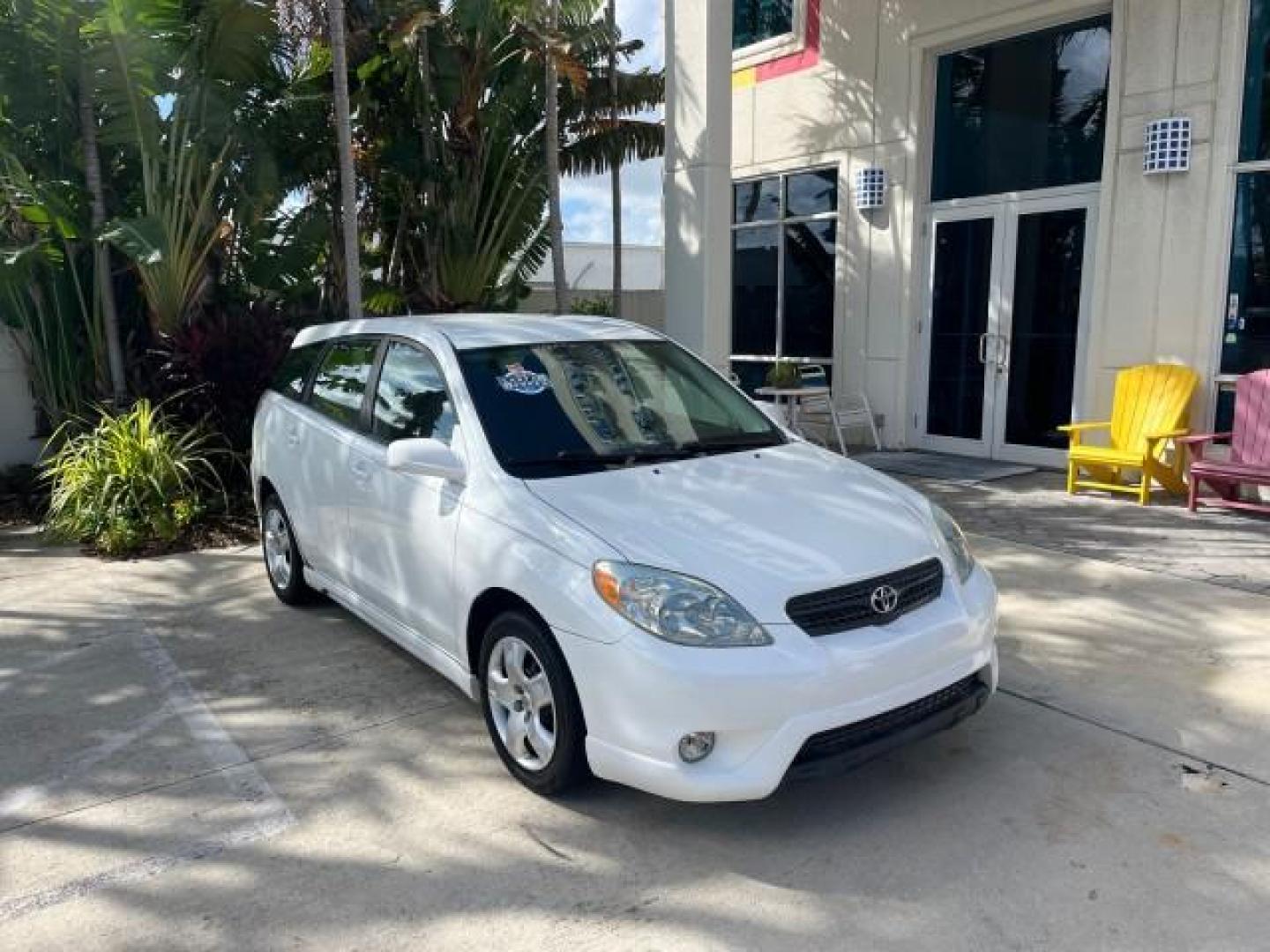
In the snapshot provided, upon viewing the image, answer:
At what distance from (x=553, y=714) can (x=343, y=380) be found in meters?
2.48

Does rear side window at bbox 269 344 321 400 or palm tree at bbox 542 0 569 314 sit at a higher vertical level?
palm tree at bbox 542 0 569 314

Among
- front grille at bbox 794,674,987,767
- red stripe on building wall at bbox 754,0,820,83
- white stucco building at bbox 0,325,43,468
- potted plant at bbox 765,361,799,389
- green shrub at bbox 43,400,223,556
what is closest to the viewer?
front grille at bbox 794,674,987,767

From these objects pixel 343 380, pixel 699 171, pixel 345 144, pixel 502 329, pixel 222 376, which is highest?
pixel 345 144

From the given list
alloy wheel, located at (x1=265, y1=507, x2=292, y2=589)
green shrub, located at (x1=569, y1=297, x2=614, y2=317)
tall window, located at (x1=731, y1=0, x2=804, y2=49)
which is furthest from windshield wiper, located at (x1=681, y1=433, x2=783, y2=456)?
green shrub, located at (x1=569, y1=297, x2=614, y2=317)

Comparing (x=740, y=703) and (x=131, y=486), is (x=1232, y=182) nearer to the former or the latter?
(x=740, y=703)

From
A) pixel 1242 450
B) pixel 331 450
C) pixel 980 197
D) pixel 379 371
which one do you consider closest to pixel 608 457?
pixel 379 371

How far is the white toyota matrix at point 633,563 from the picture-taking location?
9.77 ft

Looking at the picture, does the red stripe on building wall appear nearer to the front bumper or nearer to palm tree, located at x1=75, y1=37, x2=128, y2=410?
palm tree, located at x1=75, y1=37, x2=128, y2=410

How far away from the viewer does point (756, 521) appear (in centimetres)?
341

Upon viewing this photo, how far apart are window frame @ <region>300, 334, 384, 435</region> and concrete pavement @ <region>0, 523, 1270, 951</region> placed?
1178 millimetres

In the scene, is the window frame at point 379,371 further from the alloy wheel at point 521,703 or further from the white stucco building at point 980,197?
the white stucco building at point 980,197

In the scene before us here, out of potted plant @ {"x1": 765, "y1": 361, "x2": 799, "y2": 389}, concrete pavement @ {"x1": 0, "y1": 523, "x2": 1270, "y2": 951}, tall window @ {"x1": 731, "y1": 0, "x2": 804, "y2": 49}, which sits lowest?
concrete pavement @ {"x1": 0, "y1": 523, "x2": 1270, "y2": 951}

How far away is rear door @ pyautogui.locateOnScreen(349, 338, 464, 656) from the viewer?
385 centimetres

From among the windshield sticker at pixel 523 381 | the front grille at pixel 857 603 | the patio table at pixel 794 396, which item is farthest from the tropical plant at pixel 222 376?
the front grille at pixel 857 603
